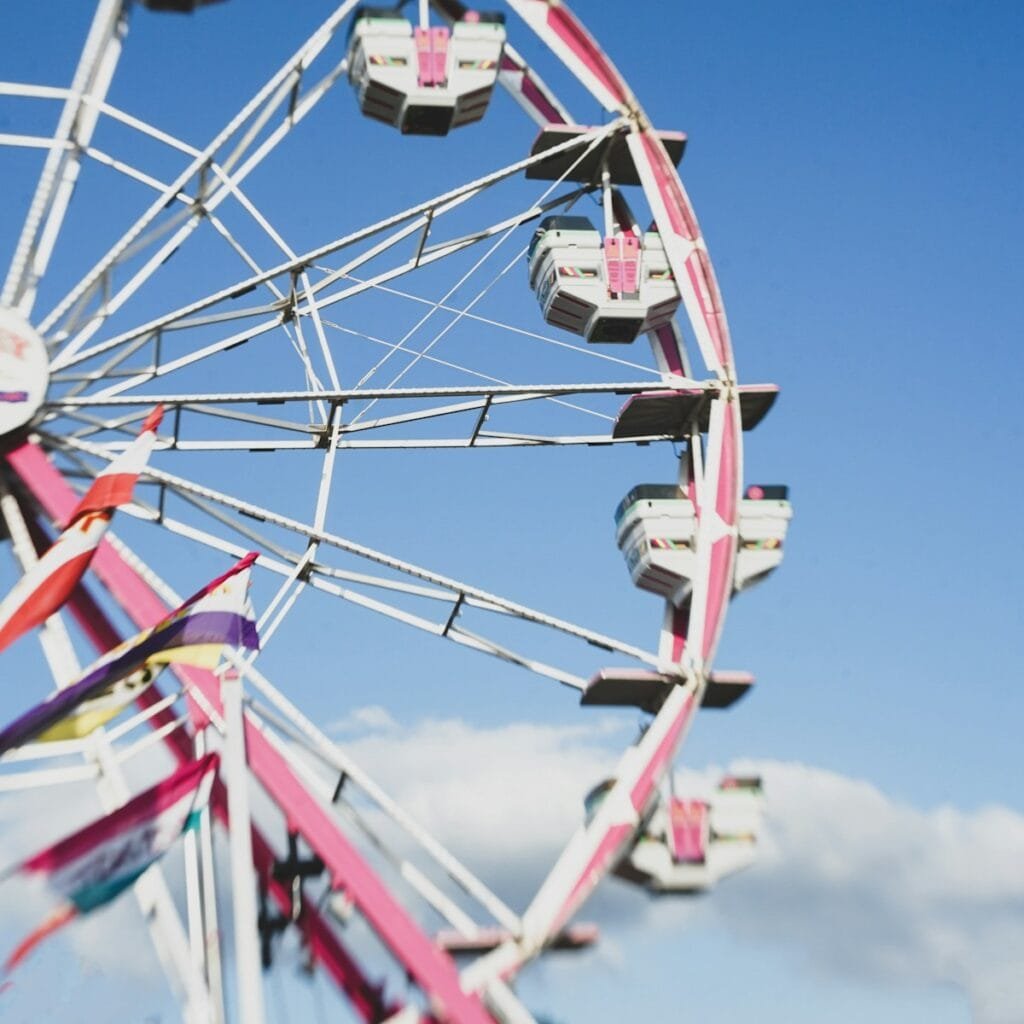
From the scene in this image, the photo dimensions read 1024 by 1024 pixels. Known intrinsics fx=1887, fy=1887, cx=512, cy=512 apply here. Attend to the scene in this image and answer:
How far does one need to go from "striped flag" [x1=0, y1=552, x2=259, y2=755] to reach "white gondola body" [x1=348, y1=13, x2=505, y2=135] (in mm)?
5742

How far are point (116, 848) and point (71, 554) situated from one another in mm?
2499

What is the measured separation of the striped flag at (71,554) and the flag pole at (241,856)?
1800mm

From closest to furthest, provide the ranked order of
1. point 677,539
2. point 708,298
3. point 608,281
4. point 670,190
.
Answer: point 677,539 → point 708,298 → point 608,281 → point 670,190

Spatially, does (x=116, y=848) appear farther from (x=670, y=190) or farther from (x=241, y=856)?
(x=670, y=190)

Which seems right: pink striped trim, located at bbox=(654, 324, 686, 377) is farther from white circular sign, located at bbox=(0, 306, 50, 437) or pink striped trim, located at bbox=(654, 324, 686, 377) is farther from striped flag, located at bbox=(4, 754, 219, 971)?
striped flag, located at bbox=(4, 754, 219, 971)

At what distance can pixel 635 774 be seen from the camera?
614 inches

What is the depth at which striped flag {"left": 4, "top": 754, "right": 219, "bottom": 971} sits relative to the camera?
12.3 metres

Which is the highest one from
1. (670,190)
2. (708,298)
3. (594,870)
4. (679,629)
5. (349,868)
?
(670,190)

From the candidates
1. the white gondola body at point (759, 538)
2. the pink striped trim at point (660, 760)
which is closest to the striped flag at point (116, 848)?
the pink striped trim at point (660, 760)

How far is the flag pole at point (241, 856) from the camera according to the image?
37.5 ft

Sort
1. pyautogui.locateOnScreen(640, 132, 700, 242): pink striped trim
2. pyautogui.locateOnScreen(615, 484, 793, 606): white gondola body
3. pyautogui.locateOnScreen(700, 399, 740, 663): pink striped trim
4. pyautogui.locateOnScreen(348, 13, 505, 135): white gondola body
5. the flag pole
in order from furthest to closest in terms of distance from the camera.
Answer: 1. pyautogui.locateOnScreen(640, 132, 700, 242): pink striped trim
2. pyautogui.locateOnScreen(348, 13, 505, 135): white gondola body
3. pyautogui.locateOnScreen(615, 484, 793, 606): white gondola body
4. pyautogui.locateOnScreen(700, 399, 740, 663): pink striped trim
5. the flag pole

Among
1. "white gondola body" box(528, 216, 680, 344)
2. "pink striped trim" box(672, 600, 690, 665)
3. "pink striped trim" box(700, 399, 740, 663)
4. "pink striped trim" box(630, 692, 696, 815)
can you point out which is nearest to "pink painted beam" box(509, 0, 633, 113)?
"white gondola body" box(528, 216, 680, 344)

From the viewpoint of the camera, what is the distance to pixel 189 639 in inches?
537

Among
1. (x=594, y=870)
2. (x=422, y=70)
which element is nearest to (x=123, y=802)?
(x=594, y=870)
